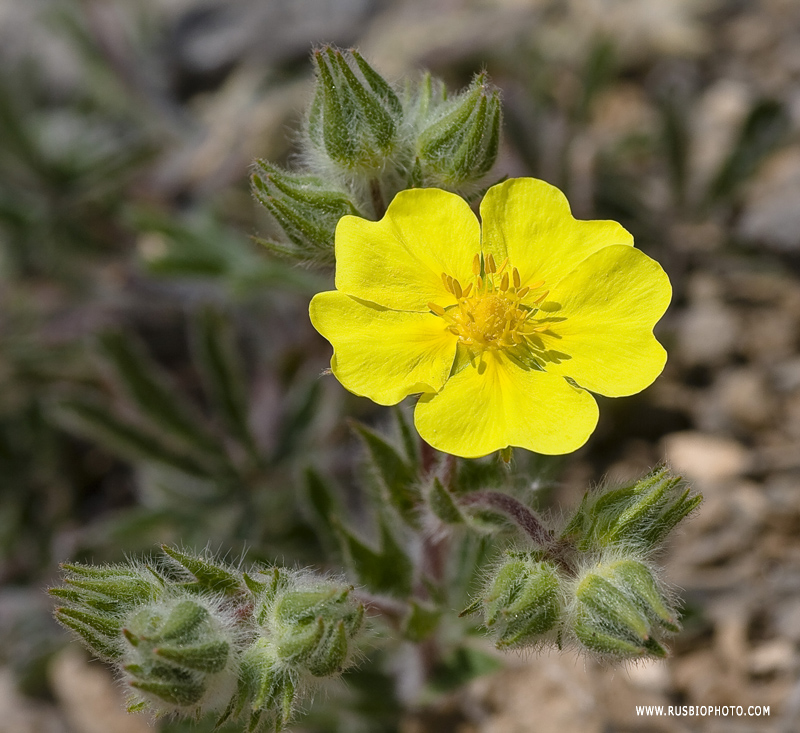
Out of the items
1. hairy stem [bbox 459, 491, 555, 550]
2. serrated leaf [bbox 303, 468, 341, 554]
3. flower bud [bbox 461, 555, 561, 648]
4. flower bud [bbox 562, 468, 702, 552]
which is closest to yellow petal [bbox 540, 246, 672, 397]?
flower bud [bbox 562, 468, 702, 552]

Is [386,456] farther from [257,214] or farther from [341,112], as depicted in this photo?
[257,214]

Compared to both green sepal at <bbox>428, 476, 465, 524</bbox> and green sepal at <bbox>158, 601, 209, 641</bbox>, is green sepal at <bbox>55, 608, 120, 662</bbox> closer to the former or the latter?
green sepal at <bbox>158, 601, 209, 641</bbox>

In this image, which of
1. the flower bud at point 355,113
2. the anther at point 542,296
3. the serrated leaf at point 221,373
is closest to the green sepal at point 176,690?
the anther at point 542,296

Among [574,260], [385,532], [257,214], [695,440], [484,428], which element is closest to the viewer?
[484,428]

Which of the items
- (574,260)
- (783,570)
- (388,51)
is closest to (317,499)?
(574,260)

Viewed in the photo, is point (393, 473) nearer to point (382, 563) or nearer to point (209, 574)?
point (382, 563)

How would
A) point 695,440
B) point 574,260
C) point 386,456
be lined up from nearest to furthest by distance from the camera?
1. point 574,260
2. point 386,456
3. point 695,440
